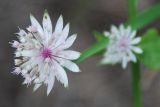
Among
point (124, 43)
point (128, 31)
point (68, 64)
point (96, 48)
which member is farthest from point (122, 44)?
point (68, 64)

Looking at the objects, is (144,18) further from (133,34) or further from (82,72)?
(82,72)

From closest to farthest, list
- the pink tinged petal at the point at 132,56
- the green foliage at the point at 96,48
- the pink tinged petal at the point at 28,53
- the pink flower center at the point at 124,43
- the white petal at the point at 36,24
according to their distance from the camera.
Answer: the pink tinged petal at the point at 28,53 → the white petal at the point at 36,24 → the green foliage at the point at 96,48 → the pink tinged petal at the point at 132,56 → the pink flower center at the point at 124,43

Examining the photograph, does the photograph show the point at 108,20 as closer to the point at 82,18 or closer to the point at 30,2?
the point at 82,18

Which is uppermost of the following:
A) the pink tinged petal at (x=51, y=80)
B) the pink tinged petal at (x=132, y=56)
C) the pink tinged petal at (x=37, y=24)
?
the pink tinged petal at (x=132, y=56)

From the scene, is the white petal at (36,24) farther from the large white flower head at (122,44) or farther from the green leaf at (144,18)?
the green leaf at (144,18)

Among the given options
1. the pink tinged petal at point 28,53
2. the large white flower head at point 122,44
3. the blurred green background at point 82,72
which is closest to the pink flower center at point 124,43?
the large white flower head at point 122,44

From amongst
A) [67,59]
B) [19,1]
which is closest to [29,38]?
[67,59]

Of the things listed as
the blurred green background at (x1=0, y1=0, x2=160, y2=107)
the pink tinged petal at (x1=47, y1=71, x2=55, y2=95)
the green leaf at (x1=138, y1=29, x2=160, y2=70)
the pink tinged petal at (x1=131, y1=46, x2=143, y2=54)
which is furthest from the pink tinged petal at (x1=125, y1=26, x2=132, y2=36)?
the blurred green background at (x1=0, y1=0, x2=160, y2=107)

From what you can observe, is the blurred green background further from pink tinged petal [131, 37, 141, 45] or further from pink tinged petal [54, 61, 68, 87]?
pink tinged petal [54, 61, 68, 87]
